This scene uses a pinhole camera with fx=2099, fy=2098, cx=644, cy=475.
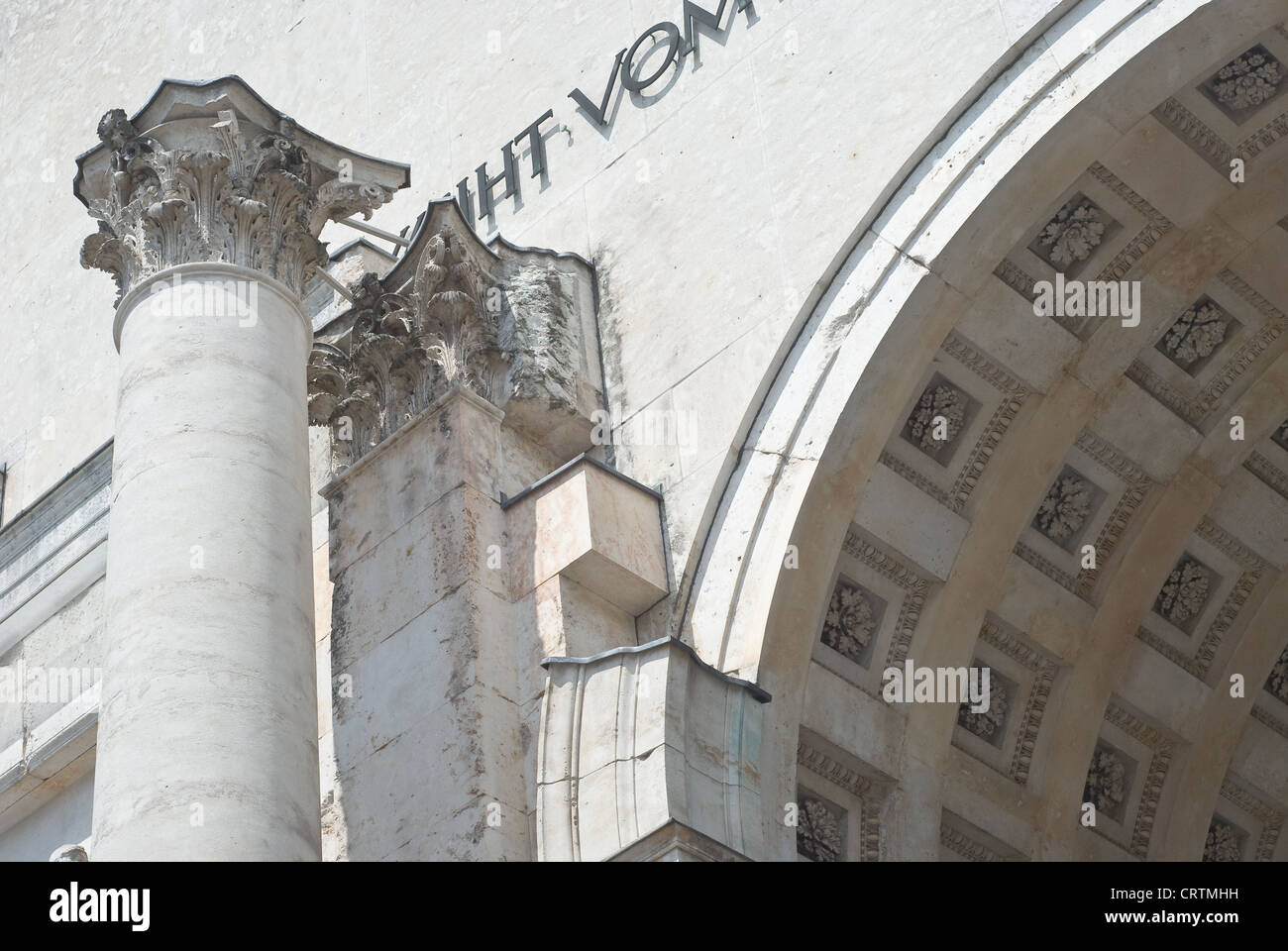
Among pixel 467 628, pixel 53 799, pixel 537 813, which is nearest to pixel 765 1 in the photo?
pixel 467 628

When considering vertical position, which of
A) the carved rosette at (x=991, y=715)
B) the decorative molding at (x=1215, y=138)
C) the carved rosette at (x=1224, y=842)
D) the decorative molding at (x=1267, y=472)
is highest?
the decorative molding at (x=1215, y=138)

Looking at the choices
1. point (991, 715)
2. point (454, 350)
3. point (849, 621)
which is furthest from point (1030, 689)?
point (454, 350)

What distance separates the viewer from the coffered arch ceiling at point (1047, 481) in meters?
11.3

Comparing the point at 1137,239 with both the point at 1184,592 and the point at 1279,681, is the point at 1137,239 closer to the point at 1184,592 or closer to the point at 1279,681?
the point at 1184,592

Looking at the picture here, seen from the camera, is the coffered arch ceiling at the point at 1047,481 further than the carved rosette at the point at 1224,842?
No

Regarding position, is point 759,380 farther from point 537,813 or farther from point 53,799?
point 53,799

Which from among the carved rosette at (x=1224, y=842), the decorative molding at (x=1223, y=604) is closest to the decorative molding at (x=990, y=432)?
the decorative molding at (x=1223, y=604)

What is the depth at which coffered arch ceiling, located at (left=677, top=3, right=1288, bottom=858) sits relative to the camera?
444 inches

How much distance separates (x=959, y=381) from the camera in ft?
39.2

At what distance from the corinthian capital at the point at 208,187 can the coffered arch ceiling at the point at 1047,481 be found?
2.82m

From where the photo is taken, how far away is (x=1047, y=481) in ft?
40.6

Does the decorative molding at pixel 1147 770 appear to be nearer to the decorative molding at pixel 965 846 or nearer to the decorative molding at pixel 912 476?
the decorative molding at pixel 965 846

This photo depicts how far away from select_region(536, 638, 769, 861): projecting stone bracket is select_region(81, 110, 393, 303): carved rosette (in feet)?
9.28

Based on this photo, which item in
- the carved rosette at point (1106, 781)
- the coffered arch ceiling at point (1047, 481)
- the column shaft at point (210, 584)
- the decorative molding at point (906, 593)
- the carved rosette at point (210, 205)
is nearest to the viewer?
the column shaft at point (210, 584)
